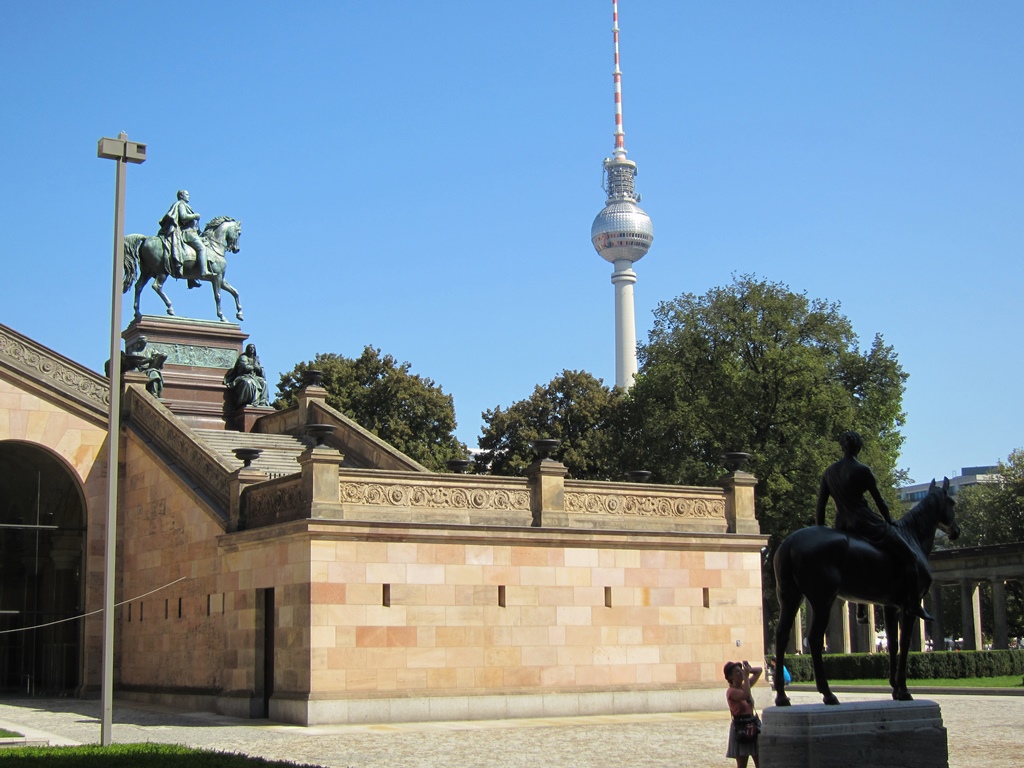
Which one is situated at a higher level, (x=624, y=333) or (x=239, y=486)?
(x=624, y=333)

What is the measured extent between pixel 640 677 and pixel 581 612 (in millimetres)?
2209

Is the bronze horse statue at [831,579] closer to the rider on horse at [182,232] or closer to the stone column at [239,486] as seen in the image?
the stone column at [239,486]

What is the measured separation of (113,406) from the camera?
21.9 meters

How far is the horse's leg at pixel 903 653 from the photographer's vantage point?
53.6ft

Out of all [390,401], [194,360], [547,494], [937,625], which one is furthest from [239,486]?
[937,625]

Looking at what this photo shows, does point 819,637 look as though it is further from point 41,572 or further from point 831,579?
point 41,572

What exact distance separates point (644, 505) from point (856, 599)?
1505 cm

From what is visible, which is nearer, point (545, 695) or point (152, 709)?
point (545, 695)

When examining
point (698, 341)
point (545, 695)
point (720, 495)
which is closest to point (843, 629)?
point (698, 341)

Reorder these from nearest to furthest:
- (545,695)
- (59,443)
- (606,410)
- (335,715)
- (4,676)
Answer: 1. (335,715)
2. (545,695)
3. (59,443)
4. (4,676)
5. (606,410)

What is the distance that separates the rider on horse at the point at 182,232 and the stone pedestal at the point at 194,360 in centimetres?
210

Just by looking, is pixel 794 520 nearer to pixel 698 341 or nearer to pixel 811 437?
pixel 811 437

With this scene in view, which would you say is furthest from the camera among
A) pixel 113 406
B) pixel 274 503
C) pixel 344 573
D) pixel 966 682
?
pixel 966 682

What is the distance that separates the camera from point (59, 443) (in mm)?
37375
